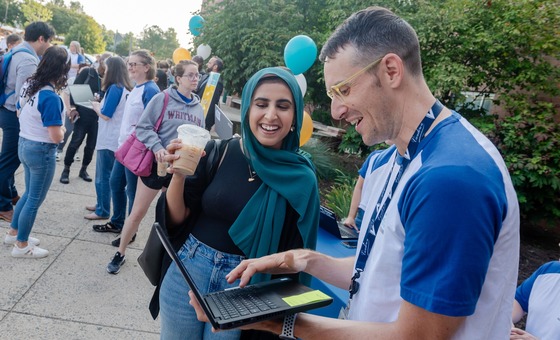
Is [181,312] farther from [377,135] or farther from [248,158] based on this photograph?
[377,135]

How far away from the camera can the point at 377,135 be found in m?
1.32

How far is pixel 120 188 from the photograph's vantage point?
4613 mm

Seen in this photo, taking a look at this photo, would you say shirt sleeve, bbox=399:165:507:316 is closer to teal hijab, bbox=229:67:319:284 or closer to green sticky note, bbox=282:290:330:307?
green sticky note, bbox=282:290:330:307

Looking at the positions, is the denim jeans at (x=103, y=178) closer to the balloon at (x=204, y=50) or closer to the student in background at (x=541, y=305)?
the student in background at (x=541, y=305)

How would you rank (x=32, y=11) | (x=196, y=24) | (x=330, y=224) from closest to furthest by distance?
1. (x=330, y=224)
2. (x=196, y=24)
3. (x=32, y=11)

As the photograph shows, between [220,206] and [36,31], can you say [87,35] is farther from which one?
[220,206]

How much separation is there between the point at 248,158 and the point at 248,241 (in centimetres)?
44

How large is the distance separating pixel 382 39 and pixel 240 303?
98cm

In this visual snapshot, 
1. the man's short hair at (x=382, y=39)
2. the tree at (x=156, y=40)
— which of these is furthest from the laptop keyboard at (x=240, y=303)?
the tree at (x=156, y=40)

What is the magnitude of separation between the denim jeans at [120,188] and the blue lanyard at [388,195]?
3.44 meters

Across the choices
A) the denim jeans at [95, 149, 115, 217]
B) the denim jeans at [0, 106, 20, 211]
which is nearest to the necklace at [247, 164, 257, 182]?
the denim jeans at [95, 149, 115, 217]

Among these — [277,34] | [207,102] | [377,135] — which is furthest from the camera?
[277,34]

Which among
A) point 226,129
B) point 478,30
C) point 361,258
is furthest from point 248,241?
point 478,30

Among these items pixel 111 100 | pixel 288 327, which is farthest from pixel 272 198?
pixel 111 100
